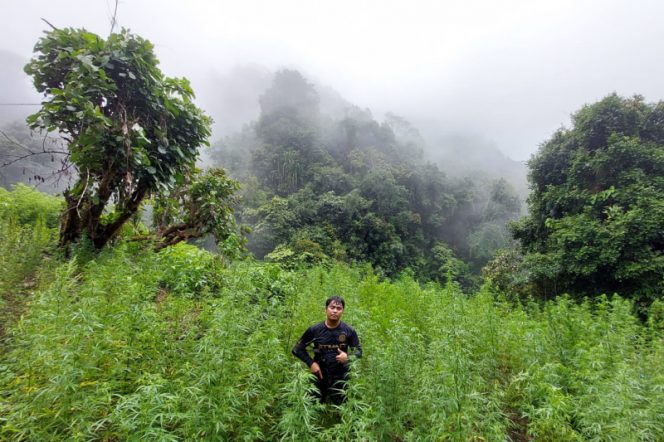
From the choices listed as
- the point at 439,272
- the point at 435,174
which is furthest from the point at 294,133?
the point at 439,272

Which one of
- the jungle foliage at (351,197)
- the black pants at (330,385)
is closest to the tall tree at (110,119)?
the black pants at (330,385)

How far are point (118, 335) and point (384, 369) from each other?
94.3 inches

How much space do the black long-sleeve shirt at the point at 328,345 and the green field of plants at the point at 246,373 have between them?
0.18 m

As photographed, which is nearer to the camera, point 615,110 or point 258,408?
point 258,408

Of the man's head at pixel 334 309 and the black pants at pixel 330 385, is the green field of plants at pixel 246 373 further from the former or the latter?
the man's head at pixel 334 309

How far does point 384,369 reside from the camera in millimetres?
2869

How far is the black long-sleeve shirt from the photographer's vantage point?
297 cm

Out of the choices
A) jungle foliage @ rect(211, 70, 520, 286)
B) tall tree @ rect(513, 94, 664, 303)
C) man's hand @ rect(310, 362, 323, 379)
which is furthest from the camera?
jungle foliage @ rect(211, 70, 520, 286)

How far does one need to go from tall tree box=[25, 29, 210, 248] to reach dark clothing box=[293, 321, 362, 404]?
10.1 ft

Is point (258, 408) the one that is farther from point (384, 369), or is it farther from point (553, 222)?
point (553, 222)

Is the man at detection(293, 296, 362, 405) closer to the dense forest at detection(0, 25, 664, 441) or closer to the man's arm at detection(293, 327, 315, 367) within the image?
the man's arm at detection(293, 327, 315, 367)

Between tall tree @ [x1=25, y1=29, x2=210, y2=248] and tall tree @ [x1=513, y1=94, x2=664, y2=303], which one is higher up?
tall tree @ [x1=513, y1=94, x2=664, y2=303]

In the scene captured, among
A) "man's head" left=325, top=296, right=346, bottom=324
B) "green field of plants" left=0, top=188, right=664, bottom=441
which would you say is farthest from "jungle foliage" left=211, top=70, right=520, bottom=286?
"man's head" left=325, top=296, right=346, bottom=324

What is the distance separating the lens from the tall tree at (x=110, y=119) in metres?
3.65
